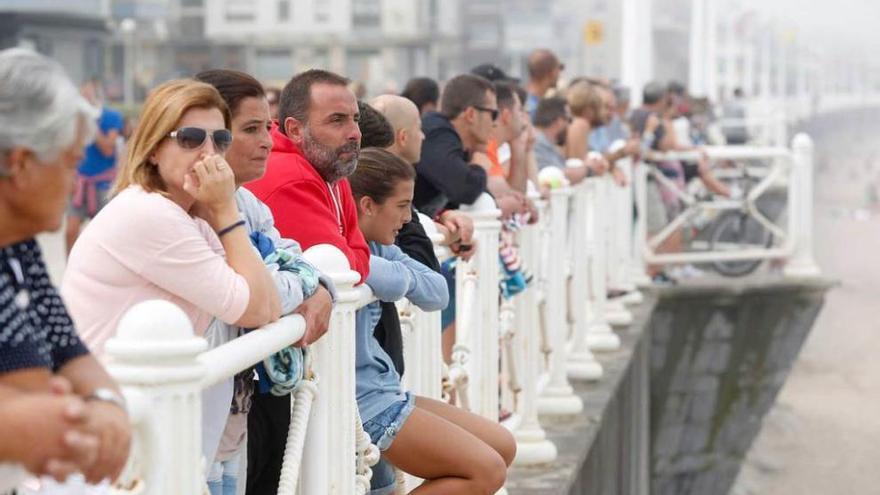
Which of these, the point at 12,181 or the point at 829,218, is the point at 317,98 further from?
the point at 829,218

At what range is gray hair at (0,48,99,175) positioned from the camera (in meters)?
2.05

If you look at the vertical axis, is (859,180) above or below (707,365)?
below

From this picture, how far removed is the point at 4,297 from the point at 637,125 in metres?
12.5

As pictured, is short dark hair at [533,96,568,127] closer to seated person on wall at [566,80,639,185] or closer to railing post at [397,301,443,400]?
seated person on wall at [566,80,639,185]

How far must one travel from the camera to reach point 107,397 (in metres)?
2.19

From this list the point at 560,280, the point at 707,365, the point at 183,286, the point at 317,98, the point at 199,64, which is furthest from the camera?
the point at 199,64

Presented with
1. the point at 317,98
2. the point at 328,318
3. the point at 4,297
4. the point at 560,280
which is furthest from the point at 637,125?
the point at 4,297

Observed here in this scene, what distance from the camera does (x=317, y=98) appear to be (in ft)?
15.3

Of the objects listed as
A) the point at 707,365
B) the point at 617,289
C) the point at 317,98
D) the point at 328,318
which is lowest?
the point at 707,365

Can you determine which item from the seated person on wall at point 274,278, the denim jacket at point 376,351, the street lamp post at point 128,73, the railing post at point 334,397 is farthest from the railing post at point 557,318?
the street lamp post at point 128,73

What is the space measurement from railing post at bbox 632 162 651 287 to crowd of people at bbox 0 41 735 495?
7887 millimetres

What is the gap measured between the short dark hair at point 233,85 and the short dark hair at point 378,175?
639mm

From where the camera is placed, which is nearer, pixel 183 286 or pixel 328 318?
pixel 183 286

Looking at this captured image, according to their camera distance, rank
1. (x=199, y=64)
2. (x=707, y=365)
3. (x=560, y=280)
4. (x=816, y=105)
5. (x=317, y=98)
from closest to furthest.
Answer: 1. (x=317, y=98)
2. (x=560, y=280)
3. (x=707, y=365)
4. (x=816, y=105)
5. (x=199, y=64)
